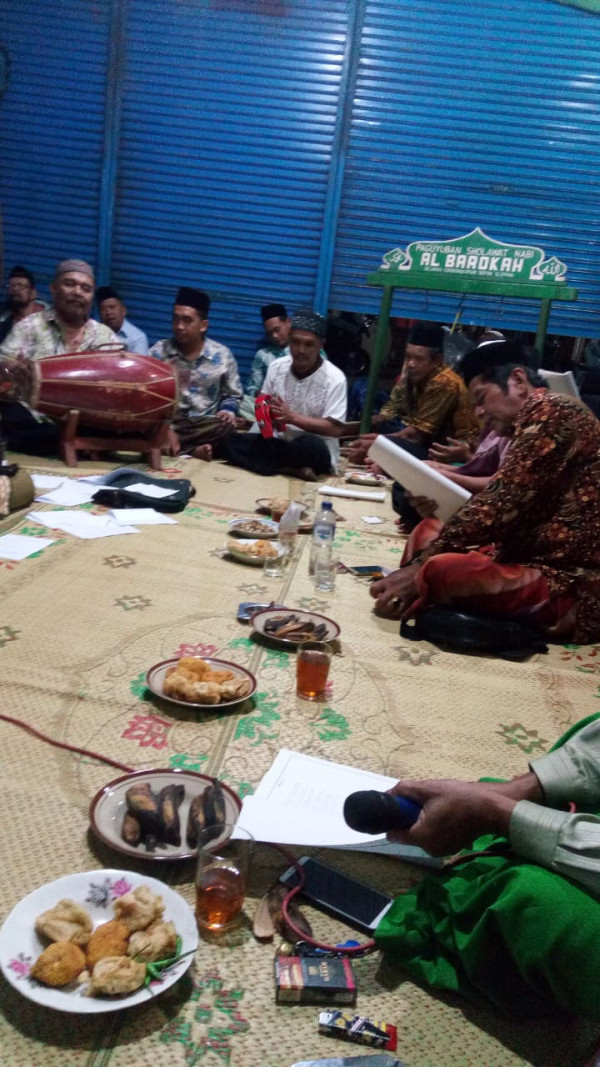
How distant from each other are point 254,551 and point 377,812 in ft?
6.33

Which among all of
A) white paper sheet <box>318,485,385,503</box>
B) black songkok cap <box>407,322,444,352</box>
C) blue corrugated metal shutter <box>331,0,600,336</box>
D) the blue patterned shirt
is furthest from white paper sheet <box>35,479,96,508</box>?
blue corrugated metal shutter <box>331,0,600,336</box>

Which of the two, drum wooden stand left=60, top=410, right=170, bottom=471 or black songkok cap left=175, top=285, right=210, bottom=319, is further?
black songkok cap left=175, top=285, right=210, bottom=319

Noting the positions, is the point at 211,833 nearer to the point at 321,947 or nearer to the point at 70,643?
the point at 321,947

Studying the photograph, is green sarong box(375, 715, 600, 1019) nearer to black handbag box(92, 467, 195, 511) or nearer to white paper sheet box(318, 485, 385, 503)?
black handbag box(92, 467, 195, 511)

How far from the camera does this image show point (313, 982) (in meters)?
1.12

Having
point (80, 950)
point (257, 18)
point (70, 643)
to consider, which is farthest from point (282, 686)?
point (257, 18)

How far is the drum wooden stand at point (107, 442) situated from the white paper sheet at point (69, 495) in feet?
2.18

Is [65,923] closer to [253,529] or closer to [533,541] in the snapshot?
[533,541]

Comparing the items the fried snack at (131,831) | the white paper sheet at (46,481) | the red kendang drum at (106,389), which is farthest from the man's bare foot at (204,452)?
the fried snack at (131,831)

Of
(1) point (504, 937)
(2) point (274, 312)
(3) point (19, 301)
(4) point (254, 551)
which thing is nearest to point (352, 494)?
(4) point (254, 551)

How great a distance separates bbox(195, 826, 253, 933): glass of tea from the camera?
123 centimetres

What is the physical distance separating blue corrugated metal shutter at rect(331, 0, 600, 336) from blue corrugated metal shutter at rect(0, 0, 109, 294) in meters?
2.42

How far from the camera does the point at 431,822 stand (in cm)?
124

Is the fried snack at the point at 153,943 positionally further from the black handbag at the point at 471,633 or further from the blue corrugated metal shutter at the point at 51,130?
the blue corrugated metal shutter at the point at 51,130
